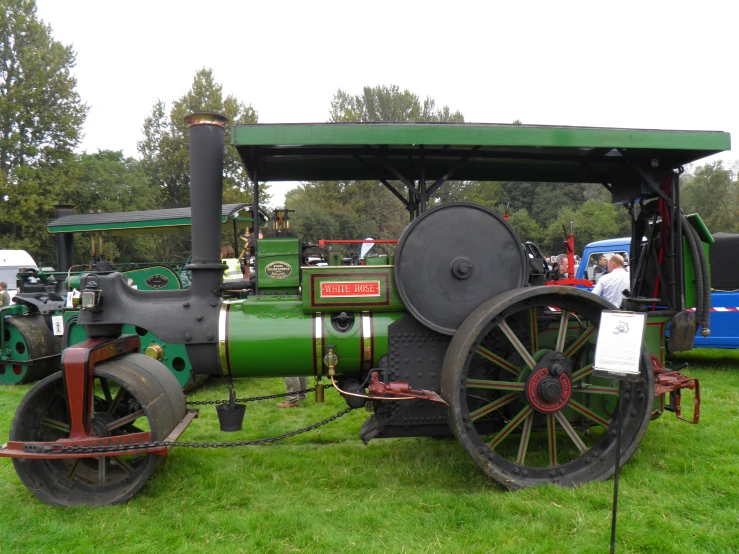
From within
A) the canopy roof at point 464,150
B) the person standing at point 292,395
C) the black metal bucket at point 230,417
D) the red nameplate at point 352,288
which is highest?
the canopy roof at point 464,150

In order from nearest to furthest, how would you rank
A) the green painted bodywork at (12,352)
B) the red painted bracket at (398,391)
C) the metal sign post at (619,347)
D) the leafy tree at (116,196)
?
the metal sign post at (619,347) < the red painted bracket at (398,391) < the green painted bodywork at (12,352) < the leafy tree at (116,196)

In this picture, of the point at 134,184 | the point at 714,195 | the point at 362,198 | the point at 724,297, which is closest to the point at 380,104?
the point at 362,198

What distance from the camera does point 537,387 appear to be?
333 cm

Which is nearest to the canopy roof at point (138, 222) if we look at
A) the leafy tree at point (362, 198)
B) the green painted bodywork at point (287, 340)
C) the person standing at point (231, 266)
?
the person standing at point (231, 266)

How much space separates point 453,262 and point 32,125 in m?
25.7

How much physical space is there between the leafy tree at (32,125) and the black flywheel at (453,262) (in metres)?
23.1

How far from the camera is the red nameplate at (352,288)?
3.43 metres

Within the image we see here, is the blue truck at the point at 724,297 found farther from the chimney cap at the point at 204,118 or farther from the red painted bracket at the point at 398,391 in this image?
the chimney cap at the point at 204,118

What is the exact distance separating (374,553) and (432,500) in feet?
2.15

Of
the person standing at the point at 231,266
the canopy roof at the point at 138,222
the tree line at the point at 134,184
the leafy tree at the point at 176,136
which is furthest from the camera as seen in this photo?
the leafy tree at the point at 176,136

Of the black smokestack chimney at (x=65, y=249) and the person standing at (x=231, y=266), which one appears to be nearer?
the person standing at (x=231, y=266)

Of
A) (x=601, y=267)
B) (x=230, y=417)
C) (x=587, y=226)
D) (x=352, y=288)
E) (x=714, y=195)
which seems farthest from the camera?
(x=714, y=195)

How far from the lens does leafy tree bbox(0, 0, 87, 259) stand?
873 inches

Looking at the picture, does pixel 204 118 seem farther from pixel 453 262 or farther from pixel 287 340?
pixel 453 262
